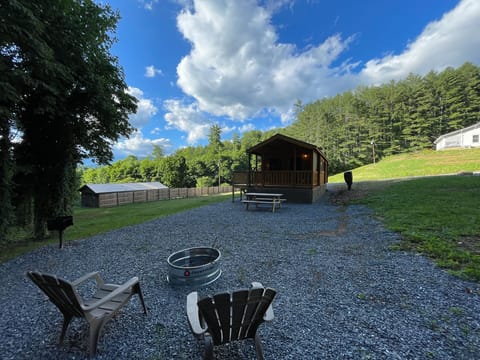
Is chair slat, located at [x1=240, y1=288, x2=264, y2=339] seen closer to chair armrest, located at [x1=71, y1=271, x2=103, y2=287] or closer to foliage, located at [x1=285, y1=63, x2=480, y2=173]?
chair armrest, located at [x1=71, y1=271, x2=103, y2=287]

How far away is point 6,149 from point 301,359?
7906mm

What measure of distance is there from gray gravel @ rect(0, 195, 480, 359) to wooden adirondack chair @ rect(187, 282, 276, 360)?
1.13 ft

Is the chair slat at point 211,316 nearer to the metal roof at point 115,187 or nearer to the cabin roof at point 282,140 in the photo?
the cabin roof at point 282,140

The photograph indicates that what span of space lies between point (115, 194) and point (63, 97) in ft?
67.9

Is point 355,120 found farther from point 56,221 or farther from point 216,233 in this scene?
point 56,221

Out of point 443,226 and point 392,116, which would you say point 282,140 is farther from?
point 392,116

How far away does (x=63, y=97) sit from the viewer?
5.97m

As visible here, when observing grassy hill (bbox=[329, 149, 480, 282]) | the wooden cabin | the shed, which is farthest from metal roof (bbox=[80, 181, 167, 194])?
grassy hill (bbox=[329, 149, 480, 282])

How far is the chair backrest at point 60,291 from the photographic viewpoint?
1.95 m

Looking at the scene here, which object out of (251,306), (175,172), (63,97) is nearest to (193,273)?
(251,306)

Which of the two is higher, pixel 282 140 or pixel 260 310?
pixel 282 140

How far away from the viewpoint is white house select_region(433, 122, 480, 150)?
103ft

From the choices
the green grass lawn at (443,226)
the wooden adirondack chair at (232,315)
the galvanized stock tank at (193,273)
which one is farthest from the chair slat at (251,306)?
the green grass lawn at (443,226)

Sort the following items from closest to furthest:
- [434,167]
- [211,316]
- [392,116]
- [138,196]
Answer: [211,316] < [434,167] < [138,196] < [392,116]
